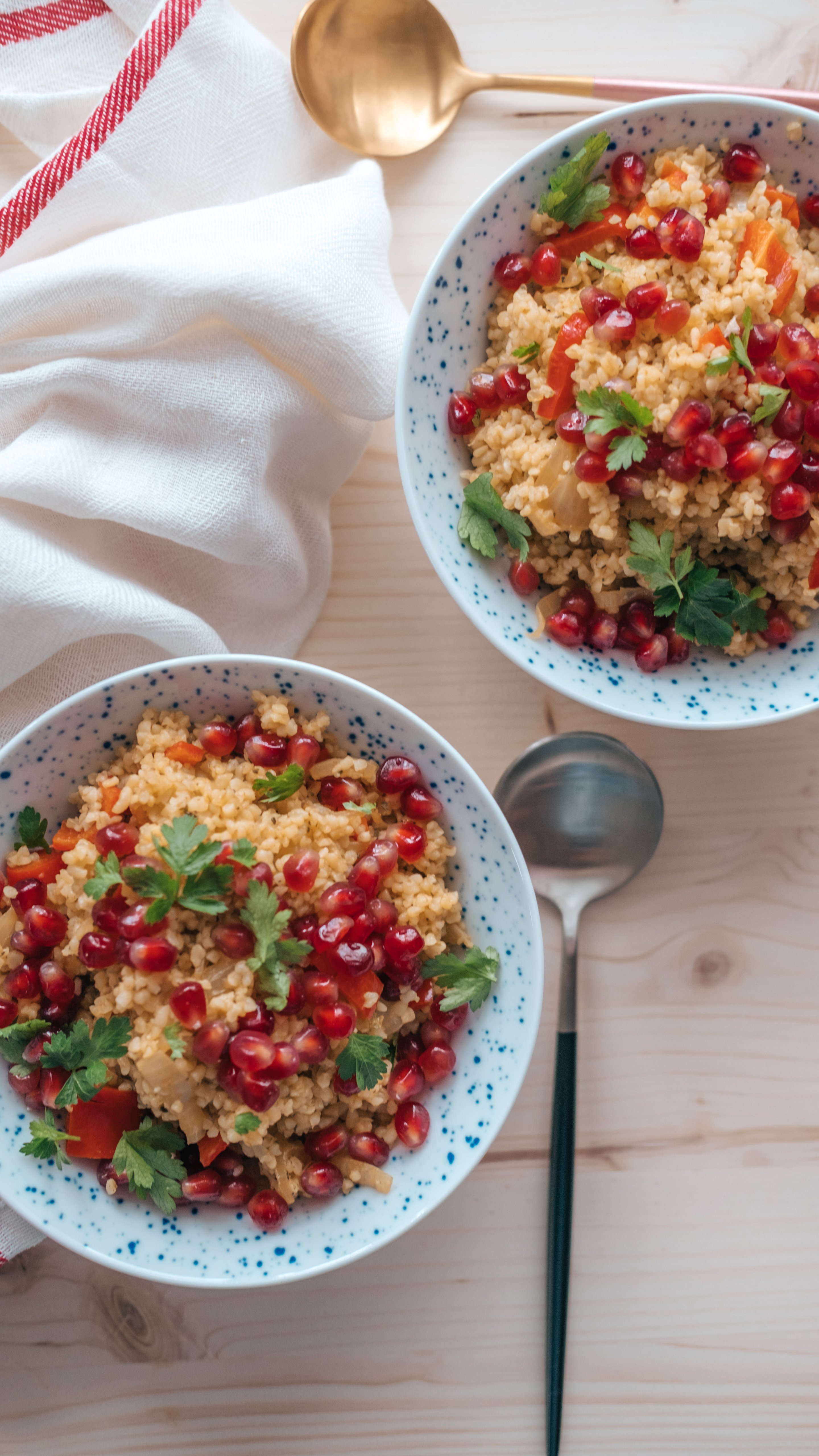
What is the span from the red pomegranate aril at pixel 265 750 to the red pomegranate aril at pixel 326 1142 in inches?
22.9

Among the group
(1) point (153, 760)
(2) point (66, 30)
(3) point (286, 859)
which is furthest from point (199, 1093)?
(2) point (66, 30)

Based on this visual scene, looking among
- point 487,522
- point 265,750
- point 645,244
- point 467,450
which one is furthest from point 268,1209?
point 645,244

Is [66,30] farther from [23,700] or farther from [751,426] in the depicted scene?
[751,426]

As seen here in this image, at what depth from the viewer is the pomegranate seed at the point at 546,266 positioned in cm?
159

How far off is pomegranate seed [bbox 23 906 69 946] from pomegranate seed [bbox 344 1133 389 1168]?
22.0 inches

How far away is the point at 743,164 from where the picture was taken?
5.17 feet

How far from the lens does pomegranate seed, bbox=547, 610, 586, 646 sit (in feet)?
5.37

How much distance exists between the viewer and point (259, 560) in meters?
1.76

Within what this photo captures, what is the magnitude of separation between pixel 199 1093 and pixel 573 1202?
84 centimetres

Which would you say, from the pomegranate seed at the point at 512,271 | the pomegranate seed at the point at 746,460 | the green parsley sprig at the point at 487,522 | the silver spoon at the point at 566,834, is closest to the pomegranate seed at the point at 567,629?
the green parsley sprig at the point at 487,522

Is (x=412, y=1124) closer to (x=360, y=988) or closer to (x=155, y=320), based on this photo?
(x=360, y=988)

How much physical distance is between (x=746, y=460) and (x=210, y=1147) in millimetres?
1348

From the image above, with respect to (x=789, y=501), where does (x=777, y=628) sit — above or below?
below

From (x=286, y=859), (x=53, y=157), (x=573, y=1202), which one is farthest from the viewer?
(x=573, y=1202)
